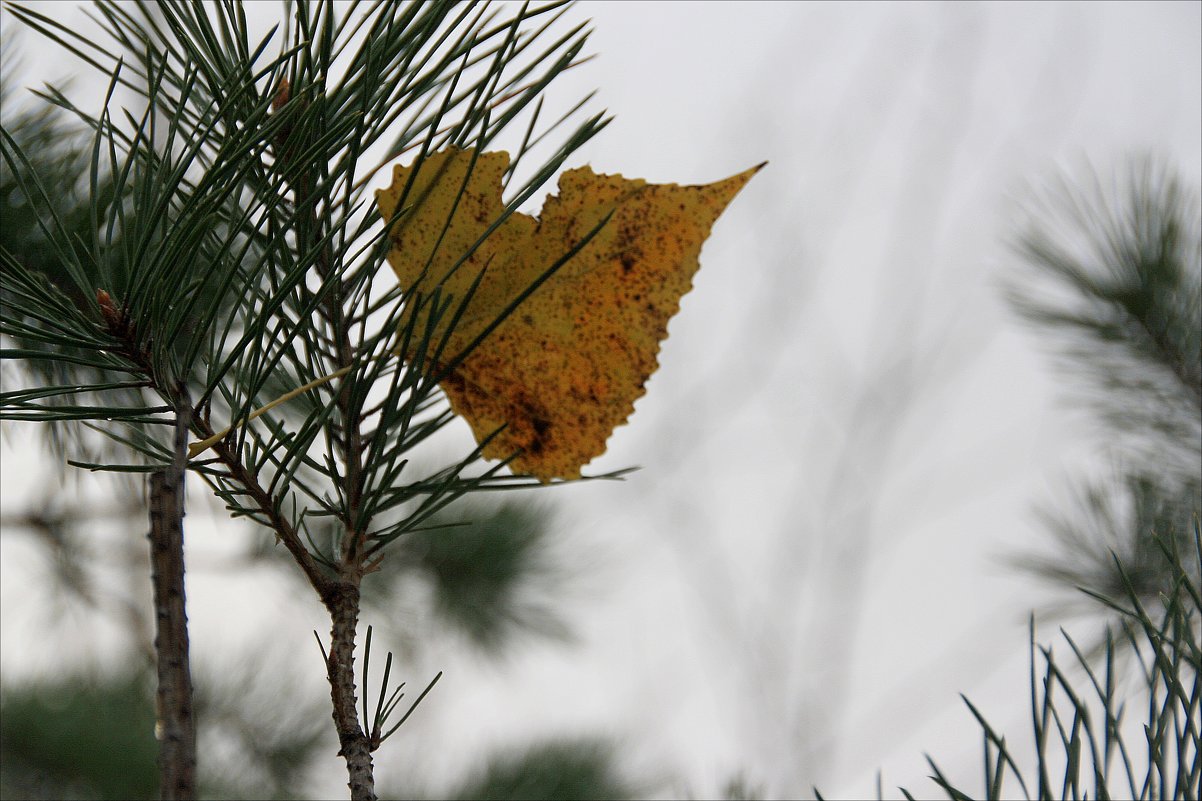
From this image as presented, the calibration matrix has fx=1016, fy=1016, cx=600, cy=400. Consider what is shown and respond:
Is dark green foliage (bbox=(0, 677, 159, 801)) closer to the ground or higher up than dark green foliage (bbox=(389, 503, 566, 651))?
closer to the ground

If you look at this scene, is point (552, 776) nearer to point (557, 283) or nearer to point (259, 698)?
point (259, 698)

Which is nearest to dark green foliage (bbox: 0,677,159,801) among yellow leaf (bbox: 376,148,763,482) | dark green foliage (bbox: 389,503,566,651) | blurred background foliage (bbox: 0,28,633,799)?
blurred background foliage (bbox: 0,28,633,799)

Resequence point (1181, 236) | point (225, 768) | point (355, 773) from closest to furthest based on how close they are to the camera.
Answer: point (355, 773)
point (1181, 236)
point (225, 768)

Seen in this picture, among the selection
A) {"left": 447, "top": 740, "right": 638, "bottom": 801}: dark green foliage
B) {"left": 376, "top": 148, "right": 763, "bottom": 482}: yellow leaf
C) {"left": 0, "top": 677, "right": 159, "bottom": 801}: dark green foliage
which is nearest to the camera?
{"left": 376, "top": 148, "right": 763, "bottom": 482}: yellow leaf

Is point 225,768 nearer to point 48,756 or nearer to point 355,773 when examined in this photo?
point 48,756

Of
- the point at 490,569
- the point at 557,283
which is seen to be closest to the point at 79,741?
the point at 490,569

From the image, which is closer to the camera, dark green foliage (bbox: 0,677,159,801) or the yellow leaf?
the yellow leaf

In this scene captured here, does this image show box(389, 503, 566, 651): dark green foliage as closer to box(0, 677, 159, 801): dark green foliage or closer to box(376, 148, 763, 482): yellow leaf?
box(0, 677, 159, 801): dark green foliage

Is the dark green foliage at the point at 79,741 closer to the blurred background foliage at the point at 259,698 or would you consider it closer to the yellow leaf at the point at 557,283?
the blurred background foliage at the point at 259,698

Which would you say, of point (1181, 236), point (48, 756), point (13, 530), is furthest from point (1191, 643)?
point (48, 756)
